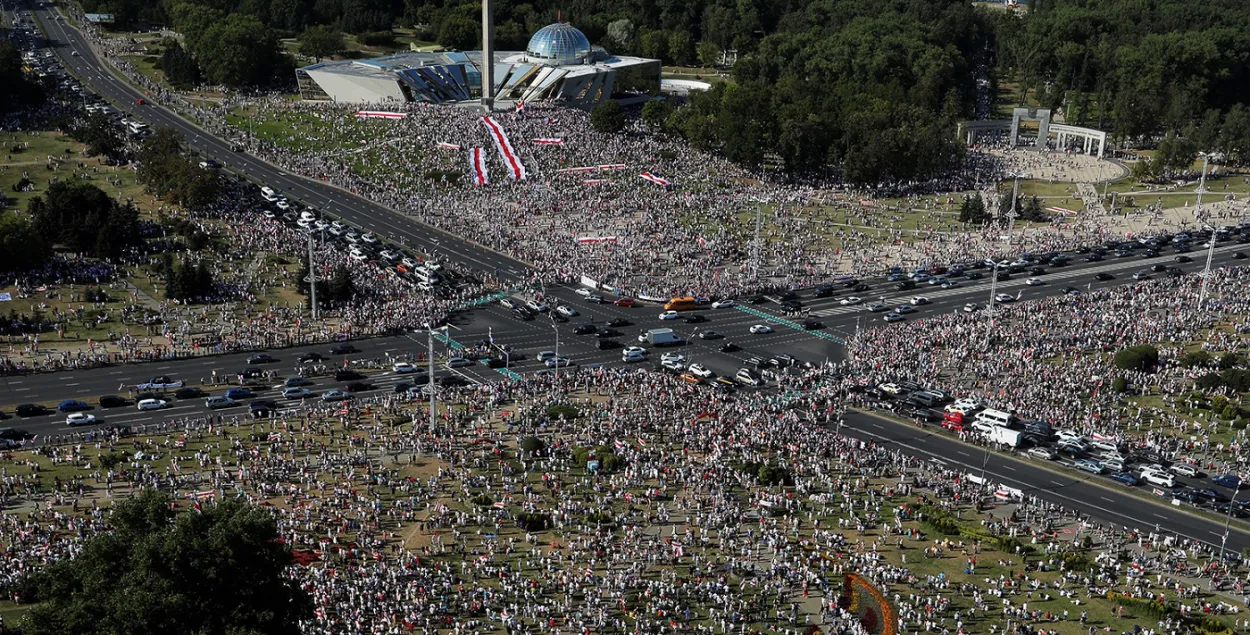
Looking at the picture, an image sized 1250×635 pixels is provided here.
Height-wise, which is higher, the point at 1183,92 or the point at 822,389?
the point at 1183,92

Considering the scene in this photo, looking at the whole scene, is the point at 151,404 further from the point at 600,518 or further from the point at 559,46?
the point at 559,46

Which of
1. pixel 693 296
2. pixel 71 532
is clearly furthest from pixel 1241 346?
pixel 71 532

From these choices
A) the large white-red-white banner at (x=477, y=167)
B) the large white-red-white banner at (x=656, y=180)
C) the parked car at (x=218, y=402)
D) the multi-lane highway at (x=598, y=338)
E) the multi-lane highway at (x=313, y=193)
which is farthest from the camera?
the large white-red-white banner at (x=656, y=180)

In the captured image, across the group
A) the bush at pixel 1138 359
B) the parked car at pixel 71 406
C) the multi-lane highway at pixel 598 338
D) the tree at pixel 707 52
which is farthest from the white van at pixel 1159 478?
A: the tree at pixel 707 52

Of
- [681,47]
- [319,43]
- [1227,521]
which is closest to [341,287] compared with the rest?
[1227,521]

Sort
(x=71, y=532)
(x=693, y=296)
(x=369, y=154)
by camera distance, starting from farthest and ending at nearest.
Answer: (x=369, y=154), (x=693, y=296), (x=71, y=532)

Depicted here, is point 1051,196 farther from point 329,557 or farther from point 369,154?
point 329,557

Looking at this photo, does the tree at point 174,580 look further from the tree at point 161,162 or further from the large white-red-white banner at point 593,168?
the large white-red-white banner at point 593,168
